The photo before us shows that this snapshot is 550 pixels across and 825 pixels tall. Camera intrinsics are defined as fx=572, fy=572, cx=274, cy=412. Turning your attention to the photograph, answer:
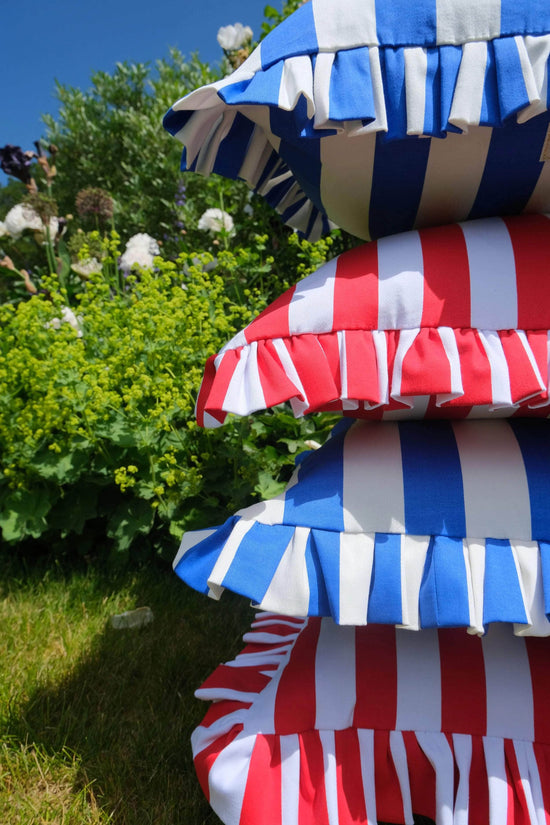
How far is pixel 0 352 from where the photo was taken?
1958 millimetres

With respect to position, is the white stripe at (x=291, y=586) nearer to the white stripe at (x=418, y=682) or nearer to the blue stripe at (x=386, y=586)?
the blue stripe at (x=386, y=586)

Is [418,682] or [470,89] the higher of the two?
[470,89]

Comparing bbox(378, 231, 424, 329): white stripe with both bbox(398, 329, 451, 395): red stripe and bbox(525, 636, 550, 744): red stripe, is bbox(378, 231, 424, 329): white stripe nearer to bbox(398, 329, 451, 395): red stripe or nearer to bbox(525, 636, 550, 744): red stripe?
bbox(398, 329, 451, 395): red stripe

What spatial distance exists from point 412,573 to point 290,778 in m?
0.35

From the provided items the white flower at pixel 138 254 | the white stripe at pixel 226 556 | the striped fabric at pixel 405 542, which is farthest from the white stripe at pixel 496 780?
the white flower at pixel 138 254

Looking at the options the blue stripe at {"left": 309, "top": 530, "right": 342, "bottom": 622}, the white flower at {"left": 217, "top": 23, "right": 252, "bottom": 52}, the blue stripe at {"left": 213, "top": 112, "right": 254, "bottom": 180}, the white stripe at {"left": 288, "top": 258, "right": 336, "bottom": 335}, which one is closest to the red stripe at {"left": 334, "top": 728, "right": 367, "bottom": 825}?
the blue stripe at {"left": 309, "top": 530, "right": 342, "bottom": 622}

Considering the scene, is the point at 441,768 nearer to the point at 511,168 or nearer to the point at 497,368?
the point at 497,368

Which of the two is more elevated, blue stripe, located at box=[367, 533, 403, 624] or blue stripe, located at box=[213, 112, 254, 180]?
blue stripe, located at box=[213, 112, 254, 180]

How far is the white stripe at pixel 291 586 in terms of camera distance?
28.9 inches

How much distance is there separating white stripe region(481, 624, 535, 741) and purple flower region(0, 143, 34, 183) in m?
2.76

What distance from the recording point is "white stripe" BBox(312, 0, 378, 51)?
0.68 metres

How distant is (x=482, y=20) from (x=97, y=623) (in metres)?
1.50

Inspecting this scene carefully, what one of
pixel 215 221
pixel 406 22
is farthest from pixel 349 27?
pixel 215 221

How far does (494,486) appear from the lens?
0.78m
